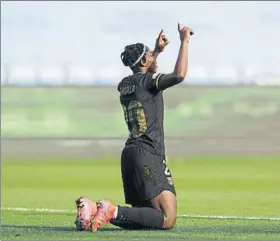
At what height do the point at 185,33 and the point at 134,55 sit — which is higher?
the point at 185,33

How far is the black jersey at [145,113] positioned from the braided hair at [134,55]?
140 mm

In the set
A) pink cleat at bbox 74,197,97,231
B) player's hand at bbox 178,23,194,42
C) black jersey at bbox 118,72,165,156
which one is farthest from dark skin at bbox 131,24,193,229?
pink cleat at bbox 74,197,97,231

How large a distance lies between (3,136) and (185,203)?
16.8 metres

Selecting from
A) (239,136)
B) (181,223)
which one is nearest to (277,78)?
(239,136)

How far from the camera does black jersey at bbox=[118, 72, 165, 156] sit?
31.5ft

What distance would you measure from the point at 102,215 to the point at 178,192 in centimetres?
815

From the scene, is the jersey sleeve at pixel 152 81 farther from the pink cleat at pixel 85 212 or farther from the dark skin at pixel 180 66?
the pink cleat at pixel 85 212

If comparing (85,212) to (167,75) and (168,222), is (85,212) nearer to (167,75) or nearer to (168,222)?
(168,222)

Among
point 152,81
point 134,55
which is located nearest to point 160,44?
point 134,55

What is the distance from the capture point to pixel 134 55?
9766mm

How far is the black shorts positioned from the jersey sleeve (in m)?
0.50

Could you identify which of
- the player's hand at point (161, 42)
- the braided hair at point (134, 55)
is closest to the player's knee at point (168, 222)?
the braided hair at point (134, 55)

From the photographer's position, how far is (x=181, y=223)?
419 inches

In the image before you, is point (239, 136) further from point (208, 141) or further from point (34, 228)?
point (34, 228)
